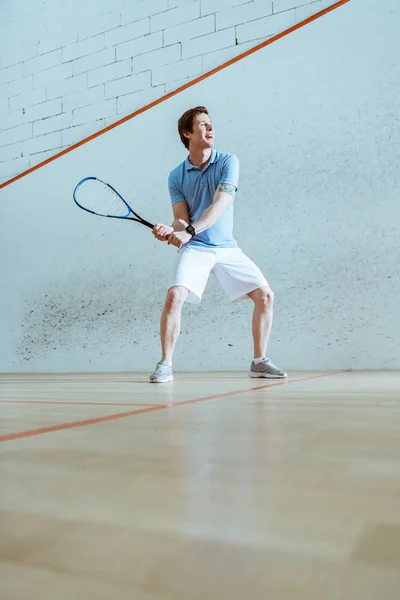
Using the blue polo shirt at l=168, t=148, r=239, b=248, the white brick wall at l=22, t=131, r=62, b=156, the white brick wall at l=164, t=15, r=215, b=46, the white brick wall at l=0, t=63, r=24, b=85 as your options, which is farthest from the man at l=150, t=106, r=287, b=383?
the white brick wall at l=0, t=63, r=24, b=85

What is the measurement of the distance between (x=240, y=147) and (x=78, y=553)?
3238mm

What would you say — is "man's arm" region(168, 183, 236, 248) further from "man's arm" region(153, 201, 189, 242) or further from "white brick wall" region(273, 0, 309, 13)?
"white brick wall" region(273, 0, 309, 13)

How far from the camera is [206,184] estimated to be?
2.18 meters

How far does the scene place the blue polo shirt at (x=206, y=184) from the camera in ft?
6.96

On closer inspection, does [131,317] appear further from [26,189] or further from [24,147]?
[24,147]

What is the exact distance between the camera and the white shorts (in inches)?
76.0

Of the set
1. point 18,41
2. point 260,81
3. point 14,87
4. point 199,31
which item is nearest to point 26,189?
point 14,87

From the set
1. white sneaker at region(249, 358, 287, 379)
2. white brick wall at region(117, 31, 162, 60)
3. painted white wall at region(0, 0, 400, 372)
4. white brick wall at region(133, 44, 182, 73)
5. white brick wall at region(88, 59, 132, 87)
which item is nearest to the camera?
white sneaker at region(249, 358, 287, 379)

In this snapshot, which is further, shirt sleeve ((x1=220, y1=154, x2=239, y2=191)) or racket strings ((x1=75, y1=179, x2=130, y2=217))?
racket strings ((x1=75, y1=179, x2=130, y2=217))

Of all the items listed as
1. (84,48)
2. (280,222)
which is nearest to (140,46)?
(84,48)

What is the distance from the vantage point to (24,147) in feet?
14.3

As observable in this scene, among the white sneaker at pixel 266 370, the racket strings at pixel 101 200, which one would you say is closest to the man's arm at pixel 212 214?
the white sneaker at pixel 266 370

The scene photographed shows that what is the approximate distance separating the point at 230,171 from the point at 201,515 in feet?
6.40

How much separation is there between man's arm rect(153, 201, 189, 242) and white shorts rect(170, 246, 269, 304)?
11 cm
